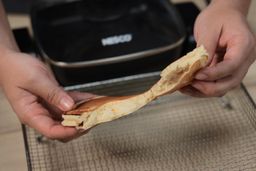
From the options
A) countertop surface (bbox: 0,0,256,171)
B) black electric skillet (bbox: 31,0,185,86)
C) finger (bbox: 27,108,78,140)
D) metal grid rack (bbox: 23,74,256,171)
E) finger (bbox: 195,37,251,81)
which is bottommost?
metal grid rack (bbox: 23,74,256,171)

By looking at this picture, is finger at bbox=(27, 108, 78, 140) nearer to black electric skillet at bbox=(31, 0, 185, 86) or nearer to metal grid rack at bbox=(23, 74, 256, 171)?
metal grid rack at bbox=(23, 74, 256, 171)

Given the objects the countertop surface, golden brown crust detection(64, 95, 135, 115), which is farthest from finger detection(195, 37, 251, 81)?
the countertop surface

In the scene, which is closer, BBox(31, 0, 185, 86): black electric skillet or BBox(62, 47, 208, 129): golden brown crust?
BBox(62, 47, 208, 129): golden brown crust

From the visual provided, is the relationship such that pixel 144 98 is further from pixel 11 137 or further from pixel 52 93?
pixel 11 137

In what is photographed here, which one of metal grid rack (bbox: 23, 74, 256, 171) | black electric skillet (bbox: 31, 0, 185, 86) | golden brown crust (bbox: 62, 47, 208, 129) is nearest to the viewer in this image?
golden brown crust (bbox: 62, 47, 208, 129)

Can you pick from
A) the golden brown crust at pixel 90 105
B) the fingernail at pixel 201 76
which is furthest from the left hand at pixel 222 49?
the golden brown crust at pixel 90 105

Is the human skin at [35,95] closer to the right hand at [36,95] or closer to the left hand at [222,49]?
the right hand at [36,95]
